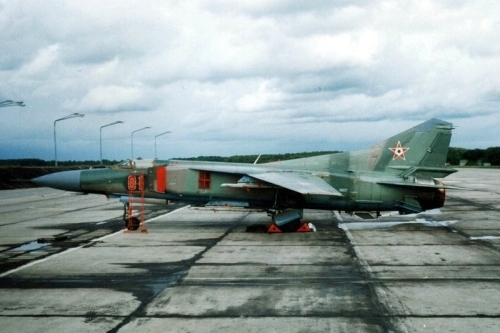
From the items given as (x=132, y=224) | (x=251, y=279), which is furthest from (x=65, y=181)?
(x=251, y=279)

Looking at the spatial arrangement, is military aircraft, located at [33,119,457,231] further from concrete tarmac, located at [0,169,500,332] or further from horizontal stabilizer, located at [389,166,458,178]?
concrete tarmac, located at [0,169,500,332]

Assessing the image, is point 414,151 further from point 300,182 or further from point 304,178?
point 300,182

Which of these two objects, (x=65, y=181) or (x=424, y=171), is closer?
(x=424, y=171)

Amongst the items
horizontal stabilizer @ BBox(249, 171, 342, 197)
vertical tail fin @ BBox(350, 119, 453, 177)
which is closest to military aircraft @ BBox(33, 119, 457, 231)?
vertical tail fin @ BBox(350, 119, 453, 177)

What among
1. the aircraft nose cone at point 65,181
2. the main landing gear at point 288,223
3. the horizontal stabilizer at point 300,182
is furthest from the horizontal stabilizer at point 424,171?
the aircraft nose cone at point 65,181

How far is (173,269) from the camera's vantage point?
12.1m

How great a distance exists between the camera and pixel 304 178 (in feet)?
59.1

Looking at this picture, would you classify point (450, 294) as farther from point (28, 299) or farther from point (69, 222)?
point (69, 222)

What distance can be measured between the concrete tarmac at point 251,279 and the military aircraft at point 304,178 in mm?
1119

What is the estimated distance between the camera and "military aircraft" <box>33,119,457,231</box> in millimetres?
18609

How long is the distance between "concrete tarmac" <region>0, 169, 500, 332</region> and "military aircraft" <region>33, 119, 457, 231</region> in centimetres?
112

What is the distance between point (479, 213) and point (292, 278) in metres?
16.4

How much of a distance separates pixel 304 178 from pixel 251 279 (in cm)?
762

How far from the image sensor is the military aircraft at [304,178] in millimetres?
18609
